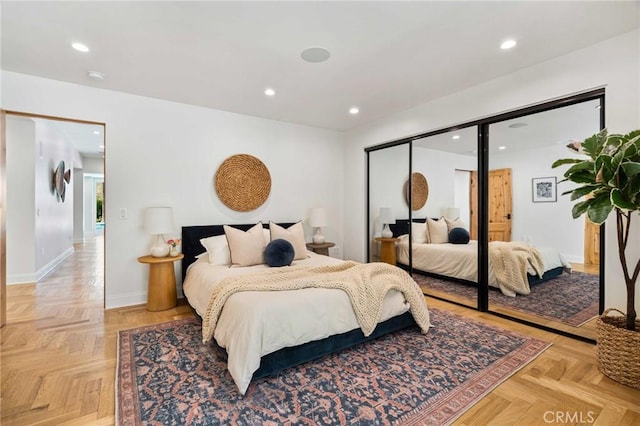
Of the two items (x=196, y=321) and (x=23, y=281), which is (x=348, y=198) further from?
(x=23, y=281)

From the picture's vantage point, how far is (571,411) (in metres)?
1.76

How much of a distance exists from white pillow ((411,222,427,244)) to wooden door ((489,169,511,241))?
0.94m

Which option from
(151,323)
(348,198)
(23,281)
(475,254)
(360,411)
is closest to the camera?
(360,411)

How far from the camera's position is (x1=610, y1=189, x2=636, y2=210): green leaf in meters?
1.84

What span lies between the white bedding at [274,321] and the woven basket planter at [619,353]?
1488 mm

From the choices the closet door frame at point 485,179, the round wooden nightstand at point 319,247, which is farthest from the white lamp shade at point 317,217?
the closet door frame at point 485,179

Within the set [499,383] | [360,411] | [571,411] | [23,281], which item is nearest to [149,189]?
[23,281]

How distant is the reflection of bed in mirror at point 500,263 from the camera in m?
3.04

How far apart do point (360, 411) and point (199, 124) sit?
3.78 meters

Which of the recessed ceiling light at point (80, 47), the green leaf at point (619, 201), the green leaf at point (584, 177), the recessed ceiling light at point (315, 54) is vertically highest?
the recessed ceiling light at point (80, 47)

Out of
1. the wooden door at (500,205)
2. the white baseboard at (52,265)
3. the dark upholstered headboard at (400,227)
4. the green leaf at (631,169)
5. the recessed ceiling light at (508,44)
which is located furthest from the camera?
the white baseboard at (52,265)

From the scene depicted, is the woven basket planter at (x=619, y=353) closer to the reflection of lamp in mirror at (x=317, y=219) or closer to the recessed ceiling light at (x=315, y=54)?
the recessed ceiling light at (x=315, y=54)

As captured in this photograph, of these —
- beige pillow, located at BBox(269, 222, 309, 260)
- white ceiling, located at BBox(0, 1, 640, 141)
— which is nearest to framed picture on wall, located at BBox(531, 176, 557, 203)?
white ceiling, located at BBox(0, 1, 640, 141)

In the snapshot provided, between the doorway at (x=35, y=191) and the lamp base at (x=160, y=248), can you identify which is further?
the doorway at (x=35, y=191)
